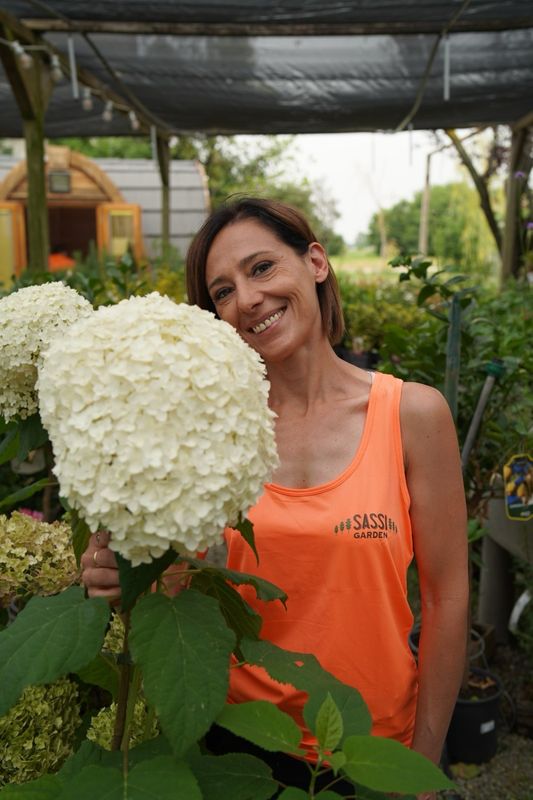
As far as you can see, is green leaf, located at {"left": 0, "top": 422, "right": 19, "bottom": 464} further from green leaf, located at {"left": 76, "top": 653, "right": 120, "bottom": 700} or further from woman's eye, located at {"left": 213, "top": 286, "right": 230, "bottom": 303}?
woman's eye, located at {"left": 213, "top": 286, "right": 230, "bottom": 303}

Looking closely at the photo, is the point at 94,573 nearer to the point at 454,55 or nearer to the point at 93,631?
the point at 93,631

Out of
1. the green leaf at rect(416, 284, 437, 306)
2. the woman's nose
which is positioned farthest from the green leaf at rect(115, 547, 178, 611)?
the green leaf at rect(416, 284, 437, 306)

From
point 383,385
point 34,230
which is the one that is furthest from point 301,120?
point 383,385

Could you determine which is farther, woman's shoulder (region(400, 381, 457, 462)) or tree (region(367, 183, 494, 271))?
tree (region(367, 183, 494, 271))

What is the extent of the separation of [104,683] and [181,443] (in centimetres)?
50

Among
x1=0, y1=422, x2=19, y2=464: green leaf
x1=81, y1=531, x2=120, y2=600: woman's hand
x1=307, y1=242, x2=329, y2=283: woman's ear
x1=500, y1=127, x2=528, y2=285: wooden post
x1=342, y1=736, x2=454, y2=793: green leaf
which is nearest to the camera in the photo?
x1=342, y1=736, x2=454, y2=793: green leaf

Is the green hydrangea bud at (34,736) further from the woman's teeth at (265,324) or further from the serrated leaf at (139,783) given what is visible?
the woman's teeth at (265,324)

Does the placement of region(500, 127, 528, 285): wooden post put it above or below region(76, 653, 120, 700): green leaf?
above

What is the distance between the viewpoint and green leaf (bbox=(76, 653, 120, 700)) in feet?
3.46

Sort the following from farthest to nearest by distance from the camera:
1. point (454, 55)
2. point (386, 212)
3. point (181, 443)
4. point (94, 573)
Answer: point (386, 212)
point (454, 55)
point (94, 573)
point (181, 443)

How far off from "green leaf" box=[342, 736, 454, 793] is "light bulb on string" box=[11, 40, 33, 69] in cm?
514

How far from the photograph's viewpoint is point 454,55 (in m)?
5.60

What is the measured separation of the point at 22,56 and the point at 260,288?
4.49m

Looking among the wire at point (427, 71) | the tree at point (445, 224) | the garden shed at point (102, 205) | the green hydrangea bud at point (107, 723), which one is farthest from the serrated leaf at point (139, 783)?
the tree at point (445, 224)
